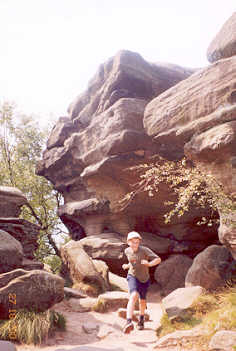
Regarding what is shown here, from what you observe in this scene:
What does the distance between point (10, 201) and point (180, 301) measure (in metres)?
7.73

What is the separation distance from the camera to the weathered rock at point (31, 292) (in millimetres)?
5945

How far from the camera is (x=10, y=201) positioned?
11.2 m

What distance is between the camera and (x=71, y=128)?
62.5ft

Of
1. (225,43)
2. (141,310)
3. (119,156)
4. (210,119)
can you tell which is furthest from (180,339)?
(225,43)

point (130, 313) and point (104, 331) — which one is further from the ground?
point (130, 313)

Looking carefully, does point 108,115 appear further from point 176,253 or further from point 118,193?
point 176,253

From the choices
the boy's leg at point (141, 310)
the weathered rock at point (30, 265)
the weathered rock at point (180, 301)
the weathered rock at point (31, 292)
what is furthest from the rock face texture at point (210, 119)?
the weathered rock at point (30, 265)

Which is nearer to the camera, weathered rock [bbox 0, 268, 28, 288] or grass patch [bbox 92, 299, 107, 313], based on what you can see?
weathered rock [bbox 0, 268, 28, 288]

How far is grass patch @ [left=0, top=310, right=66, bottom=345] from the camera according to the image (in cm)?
553

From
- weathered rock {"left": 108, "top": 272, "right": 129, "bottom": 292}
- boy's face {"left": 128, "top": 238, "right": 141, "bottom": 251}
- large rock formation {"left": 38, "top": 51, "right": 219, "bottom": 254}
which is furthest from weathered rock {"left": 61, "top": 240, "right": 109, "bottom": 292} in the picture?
boy's face {"left": 128, "top": 238, "right": 141, "bottom": 251}

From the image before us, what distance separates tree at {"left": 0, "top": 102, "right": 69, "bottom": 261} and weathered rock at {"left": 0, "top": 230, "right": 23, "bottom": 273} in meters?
12.7

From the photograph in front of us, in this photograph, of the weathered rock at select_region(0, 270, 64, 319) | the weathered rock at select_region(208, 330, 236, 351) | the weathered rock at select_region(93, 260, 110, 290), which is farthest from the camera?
the weathered rock at select_region(93, 260, 110, 290)

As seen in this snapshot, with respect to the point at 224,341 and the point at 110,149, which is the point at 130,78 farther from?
the point at 224,341

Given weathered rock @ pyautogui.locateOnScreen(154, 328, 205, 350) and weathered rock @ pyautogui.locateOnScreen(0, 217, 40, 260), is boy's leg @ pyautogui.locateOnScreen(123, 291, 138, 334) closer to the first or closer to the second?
weathered rock @ pyautogui.locateOnScreen(154, 328, 205, 350)
